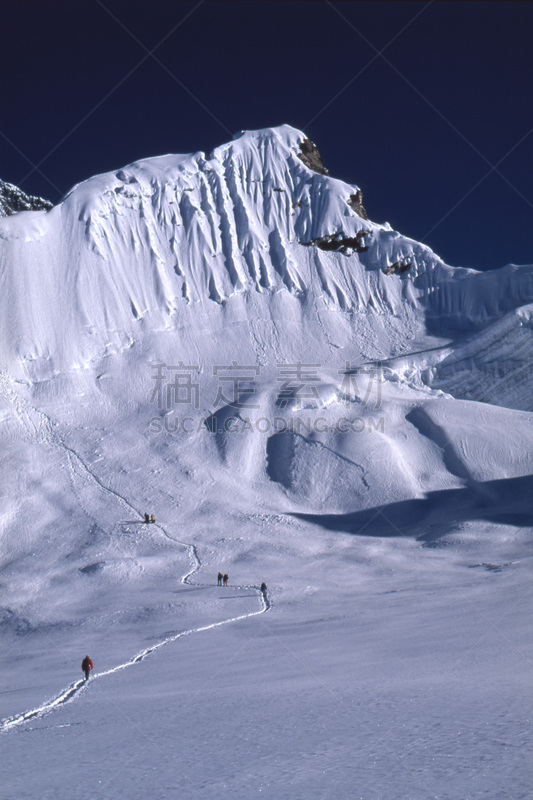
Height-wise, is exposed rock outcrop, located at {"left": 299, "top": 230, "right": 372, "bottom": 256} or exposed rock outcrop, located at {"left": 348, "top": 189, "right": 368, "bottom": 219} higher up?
exposed rock outcrop, located at {"left": 348, "top": 189, "right": 368, "bottom": 219}

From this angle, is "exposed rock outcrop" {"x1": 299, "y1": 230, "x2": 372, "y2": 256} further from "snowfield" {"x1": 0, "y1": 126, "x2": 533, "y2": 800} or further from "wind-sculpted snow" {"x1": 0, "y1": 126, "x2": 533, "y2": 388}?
"snowfield" {"x1": 0, "y1": 126, "x2": 533, "y2": 800}

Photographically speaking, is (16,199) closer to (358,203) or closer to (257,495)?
(358,203)

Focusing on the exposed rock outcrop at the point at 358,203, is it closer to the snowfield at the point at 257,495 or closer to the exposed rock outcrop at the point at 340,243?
the snowfield at the point at 257,495

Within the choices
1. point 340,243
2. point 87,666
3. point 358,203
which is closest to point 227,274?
point 340,243

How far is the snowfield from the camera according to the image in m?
9.35

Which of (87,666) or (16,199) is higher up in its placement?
(16,199)

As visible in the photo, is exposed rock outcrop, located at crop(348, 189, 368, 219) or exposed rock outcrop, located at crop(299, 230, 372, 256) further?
exposed rock outcrop, located at crop(348, 189, 368, 219)

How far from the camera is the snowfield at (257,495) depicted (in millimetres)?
9352

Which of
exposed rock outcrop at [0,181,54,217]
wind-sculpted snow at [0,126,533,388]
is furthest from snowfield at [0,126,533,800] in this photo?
exposed rock outcrop at [0,181,54,217]

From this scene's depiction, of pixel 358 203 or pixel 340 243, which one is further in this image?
pixel 358 203

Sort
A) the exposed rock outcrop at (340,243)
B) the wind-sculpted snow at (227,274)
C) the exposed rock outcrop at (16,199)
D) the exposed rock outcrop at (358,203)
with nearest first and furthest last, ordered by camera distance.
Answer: the wind-sculpted snow at (227,274) < the exposed rock outcrop at (340,243) < the exposed rock outcrop at (358,203) < the exposed rock outcrop at (16,199)

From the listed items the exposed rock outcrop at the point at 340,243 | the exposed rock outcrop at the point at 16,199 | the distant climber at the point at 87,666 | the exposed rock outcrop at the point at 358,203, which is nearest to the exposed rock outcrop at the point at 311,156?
the exposed rock outcrop at the point at 358,203

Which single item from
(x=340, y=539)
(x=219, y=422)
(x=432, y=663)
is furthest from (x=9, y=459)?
(x=432, y=663)

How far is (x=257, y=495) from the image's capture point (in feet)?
132
